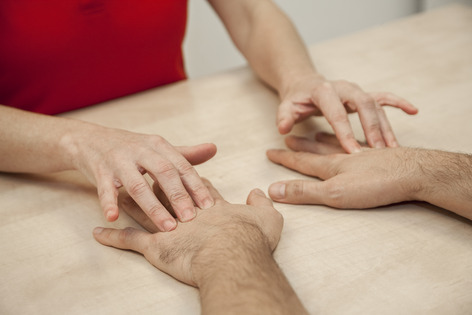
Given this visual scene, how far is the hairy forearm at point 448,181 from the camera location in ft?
2.67

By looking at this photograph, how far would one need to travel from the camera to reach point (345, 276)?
73 cm

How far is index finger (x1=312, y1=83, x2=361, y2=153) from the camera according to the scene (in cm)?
98

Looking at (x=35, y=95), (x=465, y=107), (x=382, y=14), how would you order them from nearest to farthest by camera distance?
(x=465, y=107)
(x=35, y=95)
(x=382, y=14)

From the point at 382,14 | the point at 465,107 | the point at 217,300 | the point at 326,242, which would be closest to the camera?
the point at 217,300

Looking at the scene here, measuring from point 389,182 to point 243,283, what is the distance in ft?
1.12

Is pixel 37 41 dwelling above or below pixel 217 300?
above

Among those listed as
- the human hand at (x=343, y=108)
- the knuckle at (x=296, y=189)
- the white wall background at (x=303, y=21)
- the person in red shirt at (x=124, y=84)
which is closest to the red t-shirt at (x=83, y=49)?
the person in red shirt at (x=124, y=84)

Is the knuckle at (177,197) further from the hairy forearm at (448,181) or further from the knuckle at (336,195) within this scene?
the hairy forearm at (448,181)

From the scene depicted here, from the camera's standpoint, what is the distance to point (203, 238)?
2.58 ft

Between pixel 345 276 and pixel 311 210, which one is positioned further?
pixel 311 210

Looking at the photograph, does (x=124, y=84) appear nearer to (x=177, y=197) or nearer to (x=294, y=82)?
(x=294, y=82)

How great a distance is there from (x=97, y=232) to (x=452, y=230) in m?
0.61

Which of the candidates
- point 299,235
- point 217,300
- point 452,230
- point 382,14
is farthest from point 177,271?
point 382,14

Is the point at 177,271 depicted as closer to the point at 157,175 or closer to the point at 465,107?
the point at 157,175
